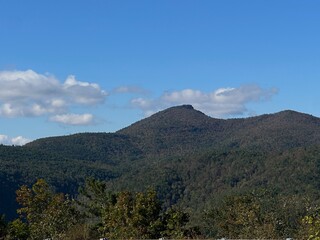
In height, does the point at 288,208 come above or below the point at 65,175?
below

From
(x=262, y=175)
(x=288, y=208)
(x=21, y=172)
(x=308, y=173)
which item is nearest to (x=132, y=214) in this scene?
(x=288, y=208)

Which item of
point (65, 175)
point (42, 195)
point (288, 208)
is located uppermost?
point (65, 175)

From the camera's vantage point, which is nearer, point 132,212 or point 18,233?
point 18,233

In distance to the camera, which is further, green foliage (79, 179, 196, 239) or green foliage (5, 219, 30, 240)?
green foliage (79, 179, 196, 239)

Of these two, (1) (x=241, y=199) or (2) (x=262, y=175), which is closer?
(1) (x=241, y=199)

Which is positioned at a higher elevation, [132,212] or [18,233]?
[132,212]

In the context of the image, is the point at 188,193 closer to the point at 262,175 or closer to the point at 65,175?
the point at 262,175

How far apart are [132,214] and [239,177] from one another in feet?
408

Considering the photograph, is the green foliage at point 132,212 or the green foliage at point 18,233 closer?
the green foliage at point 18,233

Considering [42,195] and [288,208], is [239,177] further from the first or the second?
[42,195]

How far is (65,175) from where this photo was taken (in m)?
183

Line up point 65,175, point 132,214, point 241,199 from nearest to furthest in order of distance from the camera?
point 132,214 < point 241,199 < point 65,175

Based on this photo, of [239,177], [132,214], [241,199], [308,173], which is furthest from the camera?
[239,177]

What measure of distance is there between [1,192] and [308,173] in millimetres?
80805
